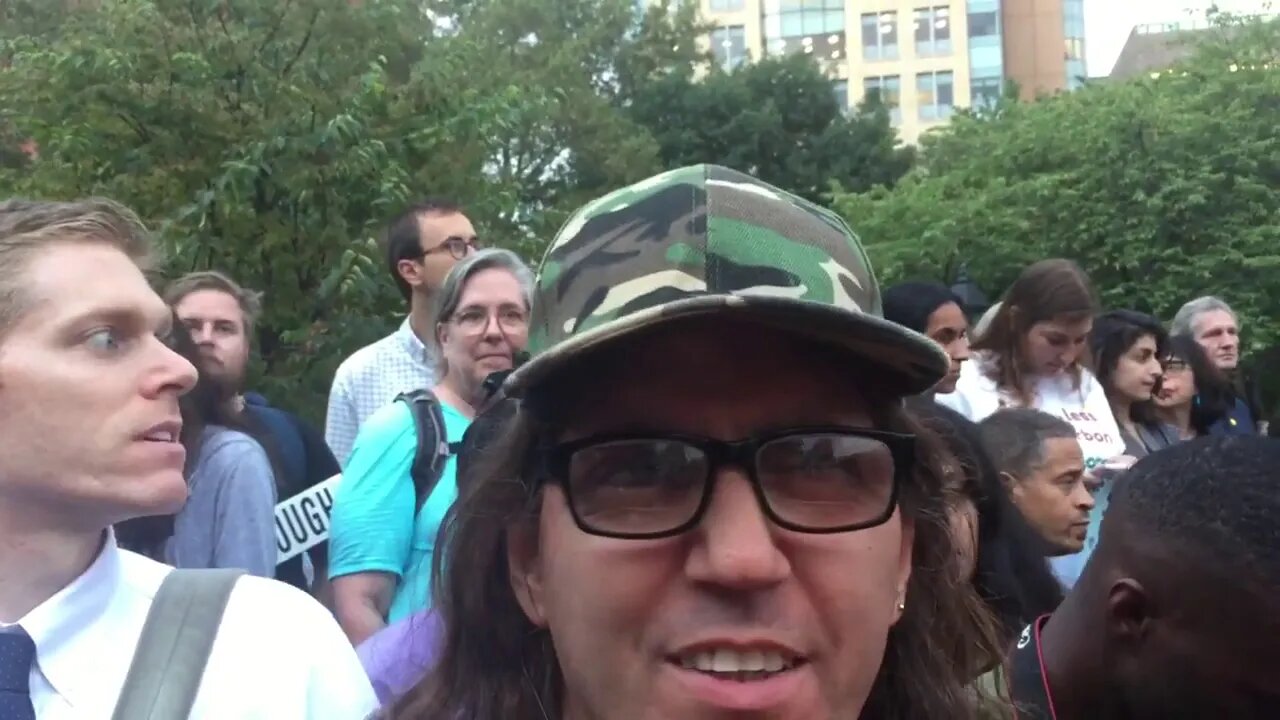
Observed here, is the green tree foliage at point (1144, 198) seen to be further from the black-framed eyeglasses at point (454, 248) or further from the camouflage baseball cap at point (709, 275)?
the camouflage baseball cap at point (709, 275)

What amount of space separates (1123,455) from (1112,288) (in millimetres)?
21548

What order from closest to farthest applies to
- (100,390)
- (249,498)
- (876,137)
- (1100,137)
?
(100,390) → (249,498) → (1100,137) → (876,137)

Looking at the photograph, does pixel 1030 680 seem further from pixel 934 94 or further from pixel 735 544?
pixel 934 94

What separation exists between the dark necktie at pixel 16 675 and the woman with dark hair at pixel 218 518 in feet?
5.09

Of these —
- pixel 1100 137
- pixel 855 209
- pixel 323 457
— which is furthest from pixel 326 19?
pixel 855 209

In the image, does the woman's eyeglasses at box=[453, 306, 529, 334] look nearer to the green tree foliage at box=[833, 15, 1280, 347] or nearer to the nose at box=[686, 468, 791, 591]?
the nose at box=[686, 468, 791, 591]

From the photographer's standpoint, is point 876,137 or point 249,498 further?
point 876,137

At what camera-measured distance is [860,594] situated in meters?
1.50

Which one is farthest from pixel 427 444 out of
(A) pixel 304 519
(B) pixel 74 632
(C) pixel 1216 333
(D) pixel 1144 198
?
(D) pixel 1144 198

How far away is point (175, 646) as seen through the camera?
2.09 m

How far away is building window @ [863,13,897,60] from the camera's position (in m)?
67.5

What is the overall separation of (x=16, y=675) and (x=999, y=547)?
2.61 metres

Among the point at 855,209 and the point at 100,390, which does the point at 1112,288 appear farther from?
the point at 100,390

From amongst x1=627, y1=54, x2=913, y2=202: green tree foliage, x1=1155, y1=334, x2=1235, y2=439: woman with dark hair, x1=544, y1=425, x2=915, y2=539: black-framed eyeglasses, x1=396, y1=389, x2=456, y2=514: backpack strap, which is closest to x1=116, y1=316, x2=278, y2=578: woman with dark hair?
x1=396, y1=389, x2=456, y2=514: backpack strap
